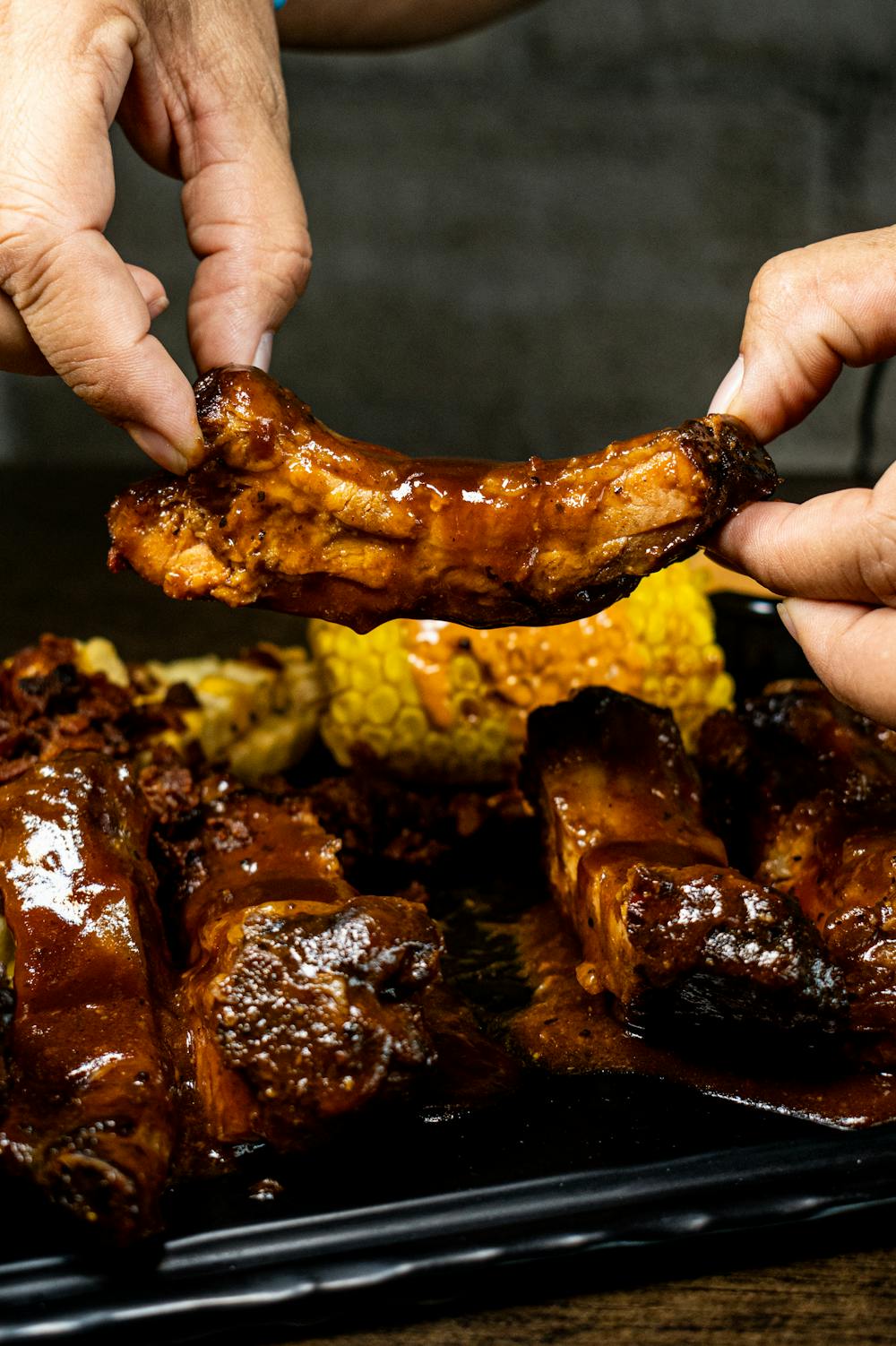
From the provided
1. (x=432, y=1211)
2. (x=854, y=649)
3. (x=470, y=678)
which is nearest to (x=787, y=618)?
(x=854, y=649)

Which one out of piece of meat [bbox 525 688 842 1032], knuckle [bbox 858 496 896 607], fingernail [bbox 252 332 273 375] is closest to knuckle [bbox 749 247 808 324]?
knuckle [bbox 858 496 896 607]

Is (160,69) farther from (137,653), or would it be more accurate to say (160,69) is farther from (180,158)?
(137,653)

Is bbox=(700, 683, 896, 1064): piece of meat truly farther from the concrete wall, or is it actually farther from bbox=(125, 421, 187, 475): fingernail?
the concrete wall

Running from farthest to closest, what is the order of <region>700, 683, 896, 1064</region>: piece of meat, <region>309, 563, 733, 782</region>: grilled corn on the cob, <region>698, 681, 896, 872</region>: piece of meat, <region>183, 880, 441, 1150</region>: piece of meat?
<region>309, 563, 733, 782</region>: grilled corn on the cob → <region>698, 681, 896, 872</region>: piece of meat → <region>700, 683, 896, 1064</region>: piece of meat → <region>183, 880, 441, 1150</region>: piece of meat

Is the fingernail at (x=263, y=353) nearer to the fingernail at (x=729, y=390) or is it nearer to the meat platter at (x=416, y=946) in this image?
the meat platter at (x=416, y=946)

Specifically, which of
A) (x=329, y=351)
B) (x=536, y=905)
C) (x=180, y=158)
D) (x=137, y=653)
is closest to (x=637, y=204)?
(x=329, y=351)

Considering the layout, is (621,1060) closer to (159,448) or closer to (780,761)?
(780,761)

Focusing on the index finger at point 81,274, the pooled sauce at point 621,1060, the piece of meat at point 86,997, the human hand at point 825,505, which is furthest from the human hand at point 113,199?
the pooled sauce at point 621,1060
